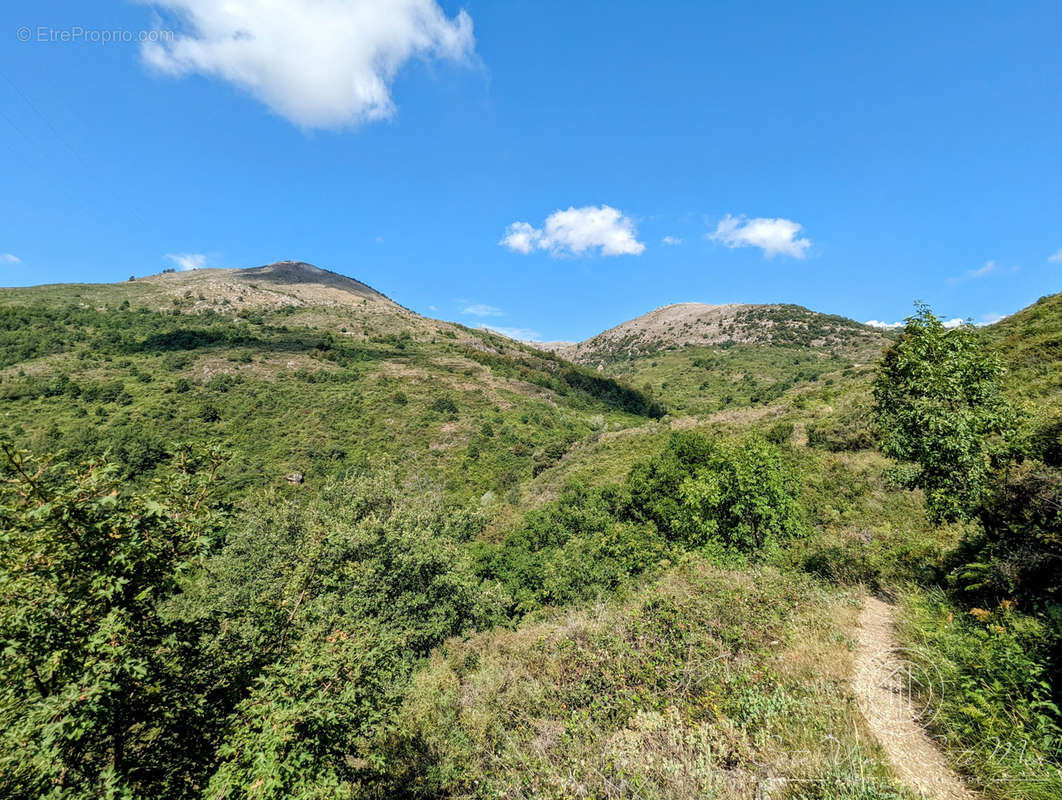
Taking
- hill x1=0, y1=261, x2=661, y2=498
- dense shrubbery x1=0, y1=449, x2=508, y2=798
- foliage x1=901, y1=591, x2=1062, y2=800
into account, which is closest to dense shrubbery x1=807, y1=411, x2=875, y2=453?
foliage x1=901, y1=591, x2=1062, y2=800

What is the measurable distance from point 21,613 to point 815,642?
12239 mm

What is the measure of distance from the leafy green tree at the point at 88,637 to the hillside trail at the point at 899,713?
9.11 m

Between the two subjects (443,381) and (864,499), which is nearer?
(864,499)

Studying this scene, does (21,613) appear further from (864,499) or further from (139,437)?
(139,437)

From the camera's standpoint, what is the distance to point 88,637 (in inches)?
175

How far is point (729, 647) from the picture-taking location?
8.44 meters

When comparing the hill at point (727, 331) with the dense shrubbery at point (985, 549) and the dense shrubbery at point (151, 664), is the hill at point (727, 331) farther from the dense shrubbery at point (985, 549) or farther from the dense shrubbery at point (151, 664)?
the dense shrubbery at point (151, 664)

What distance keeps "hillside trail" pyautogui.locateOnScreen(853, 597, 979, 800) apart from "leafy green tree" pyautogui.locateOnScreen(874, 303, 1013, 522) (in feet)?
14.7

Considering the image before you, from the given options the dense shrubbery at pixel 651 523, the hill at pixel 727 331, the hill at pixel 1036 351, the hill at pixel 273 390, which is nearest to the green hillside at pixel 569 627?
the dense shrubbery at pixel 651 523

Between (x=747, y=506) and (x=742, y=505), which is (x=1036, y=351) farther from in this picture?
(x=742, y=505)

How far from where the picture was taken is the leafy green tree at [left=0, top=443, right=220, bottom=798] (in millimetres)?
4012

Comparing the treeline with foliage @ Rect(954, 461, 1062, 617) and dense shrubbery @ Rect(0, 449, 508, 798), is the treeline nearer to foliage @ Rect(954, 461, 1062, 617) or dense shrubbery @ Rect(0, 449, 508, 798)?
dense shrubbery @ Rect(0, 449, 508, 798)

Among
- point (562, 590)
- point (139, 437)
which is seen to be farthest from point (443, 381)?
point (562, 590)

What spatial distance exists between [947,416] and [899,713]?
8.10m
